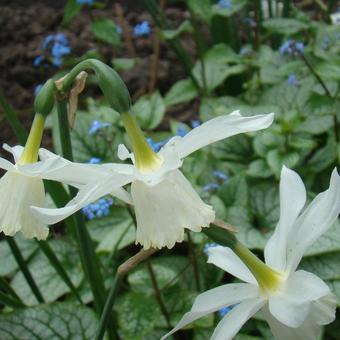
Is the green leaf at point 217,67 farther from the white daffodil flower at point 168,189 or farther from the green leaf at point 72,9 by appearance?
the white daffodil flower at point 168,189

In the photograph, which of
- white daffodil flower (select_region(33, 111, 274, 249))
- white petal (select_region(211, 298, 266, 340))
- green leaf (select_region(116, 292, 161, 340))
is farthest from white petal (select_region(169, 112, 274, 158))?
green leaf (select_region(116, 292, 161, 340))

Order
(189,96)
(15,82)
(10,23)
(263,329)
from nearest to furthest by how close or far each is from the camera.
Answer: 1. (263,329)
2. (189,96)
3. (15,82)
4. (10,23)

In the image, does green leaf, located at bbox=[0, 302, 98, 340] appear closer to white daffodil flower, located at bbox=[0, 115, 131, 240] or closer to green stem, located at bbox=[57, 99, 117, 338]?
green stem, located at bbox=[57, 99, 117, 338]

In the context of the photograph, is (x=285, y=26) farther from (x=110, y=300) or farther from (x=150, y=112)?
(x=110, y=300)

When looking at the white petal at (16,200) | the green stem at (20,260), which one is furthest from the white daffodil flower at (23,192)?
the green stem at (20,260)

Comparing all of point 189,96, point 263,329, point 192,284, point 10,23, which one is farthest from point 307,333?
A: point 10,23

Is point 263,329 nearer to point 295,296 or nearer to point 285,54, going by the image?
point 295,296
